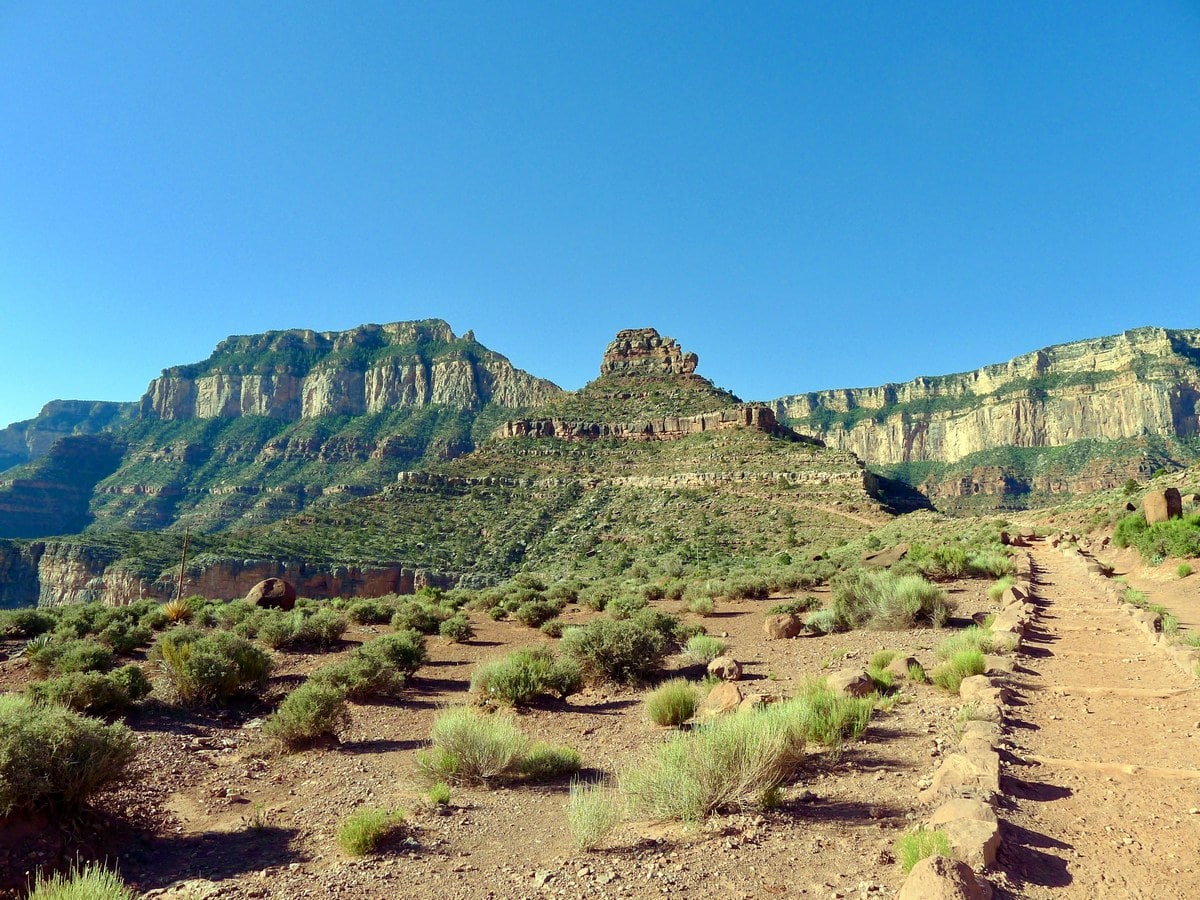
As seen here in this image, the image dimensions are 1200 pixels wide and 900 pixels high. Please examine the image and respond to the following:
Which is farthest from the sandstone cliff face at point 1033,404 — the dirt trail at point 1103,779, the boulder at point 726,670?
the boulder at point 726,670

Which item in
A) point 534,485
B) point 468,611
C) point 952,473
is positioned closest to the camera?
point 468,611

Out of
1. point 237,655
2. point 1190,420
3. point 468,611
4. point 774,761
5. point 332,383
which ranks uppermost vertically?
point 332,383

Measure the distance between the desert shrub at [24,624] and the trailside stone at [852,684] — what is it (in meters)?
20.5

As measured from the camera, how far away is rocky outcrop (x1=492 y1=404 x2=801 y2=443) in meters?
68.4

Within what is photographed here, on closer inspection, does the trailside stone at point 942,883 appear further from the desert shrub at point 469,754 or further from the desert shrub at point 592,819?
the desert shrub at point 469,754

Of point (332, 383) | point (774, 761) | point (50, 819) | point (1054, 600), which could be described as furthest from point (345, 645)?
point (332, 383)

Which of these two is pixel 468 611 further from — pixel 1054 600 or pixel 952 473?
pixel 952 473

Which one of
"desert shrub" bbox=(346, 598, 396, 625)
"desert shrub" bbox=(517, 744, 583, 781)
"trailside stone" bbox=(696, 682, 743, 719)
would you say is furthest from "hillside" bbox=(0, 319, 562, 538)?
"desert shrub" bbox=(517, 744, 583, 781)

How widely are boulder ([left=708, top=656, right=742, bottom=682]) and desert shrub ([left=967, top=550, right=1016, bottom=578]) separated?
572 inches

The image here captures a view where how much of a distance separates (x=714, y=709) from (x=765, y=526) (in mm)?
40219

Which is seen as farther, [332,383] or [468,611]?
[332,383]

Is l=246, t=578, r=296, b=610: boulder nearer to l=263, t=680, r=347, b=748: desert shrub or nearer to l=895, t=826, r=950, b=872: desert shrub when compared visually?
l=263, t=680, r=347, b=748: desert shrub

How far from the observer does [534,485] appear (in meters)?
62.4

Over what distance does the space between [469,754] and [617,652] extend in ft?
15.9
